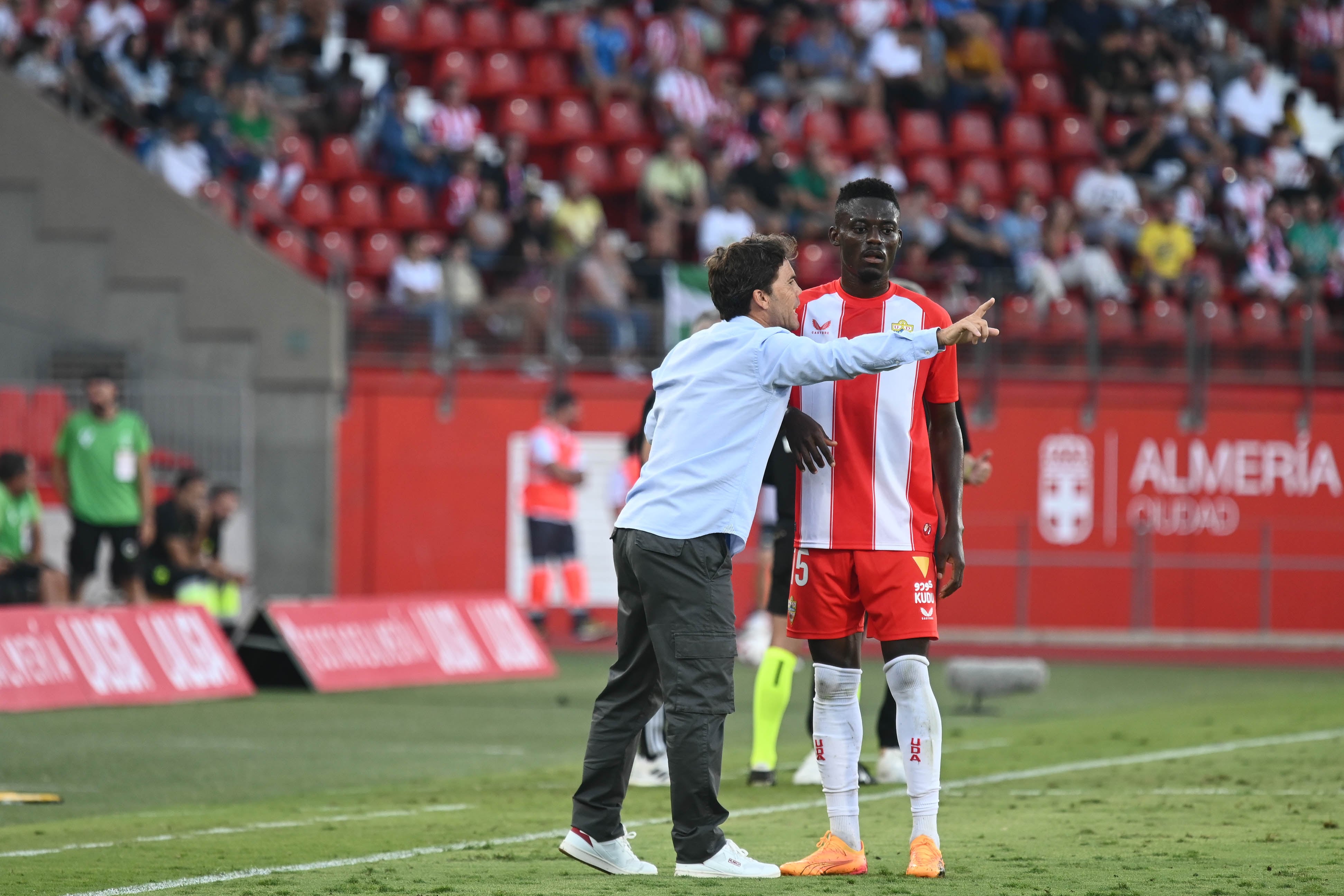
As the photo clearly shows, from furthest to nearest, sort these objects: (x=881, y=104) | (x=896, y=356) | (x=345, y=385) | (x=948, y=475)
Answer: (x=881, y=104) < (x=345, y=385) < (x=948, y=475) < (x=896, y=356)

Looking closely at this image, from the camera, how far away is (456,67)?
22125 mm

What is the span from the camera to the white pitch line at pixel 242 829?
273 inches

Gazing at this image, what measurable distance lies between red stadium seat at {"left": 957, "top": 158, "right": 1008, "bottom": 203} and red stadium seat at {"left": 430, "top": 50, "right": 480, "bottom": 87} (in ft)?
19.0

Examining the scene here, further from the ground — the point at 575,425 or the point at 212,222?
the point at 212,222

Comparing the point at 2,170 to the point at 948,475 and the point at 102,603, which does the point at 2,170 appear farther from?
the point at 948,475

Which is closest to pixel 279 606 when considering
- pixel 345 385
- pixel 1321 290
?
pixel 345 385

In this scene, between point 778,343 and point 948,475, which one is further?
point 948,475

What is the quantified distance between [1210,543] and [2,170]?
509 inches

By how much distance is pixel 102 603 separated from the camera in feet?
55.0

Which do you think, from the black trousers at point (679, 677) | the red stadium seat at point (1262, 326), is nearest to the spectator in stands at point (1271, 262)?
the red stadium seat at point (1262, 326)

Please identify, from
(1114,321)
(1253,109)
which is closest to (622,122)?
(1114,321)

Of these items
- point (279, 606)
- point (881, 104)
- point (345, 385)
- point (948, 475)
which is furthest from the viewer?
point (881, 104)

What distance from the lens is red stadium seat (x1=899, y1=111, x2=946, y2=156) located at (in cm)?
2280

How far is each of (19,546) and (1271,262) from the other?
45.0 feet
